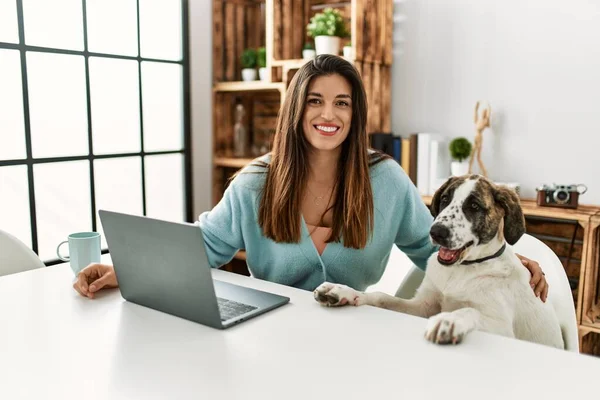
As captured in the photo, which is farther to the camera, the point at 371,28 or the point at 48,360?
the point at 371,28

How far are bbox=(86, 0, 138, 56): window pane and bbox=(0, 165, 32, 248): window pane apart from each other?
2.39 feet

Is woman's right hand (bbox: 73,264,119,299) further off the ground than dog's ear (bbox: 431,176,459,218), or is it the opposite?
dog's ear (bbox: 431,176,459,218)

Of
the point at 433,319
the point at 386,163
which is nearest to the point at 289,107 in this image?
the point at 386,163

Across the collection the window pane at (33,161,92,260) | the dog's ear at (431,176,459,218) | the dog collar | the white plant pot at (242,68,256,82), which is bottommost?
the window pane at (33,161,92,260)

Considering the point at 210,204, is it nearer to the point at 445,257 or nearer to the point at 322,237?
the point at 322,237

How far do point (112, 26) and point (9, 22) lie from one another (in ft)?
1.73

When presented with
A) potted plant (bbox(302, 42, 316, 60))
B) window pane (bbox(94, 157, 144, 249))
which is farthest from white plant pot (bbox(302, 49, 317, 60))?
window pane (bbox(94, 157, 144, 249))

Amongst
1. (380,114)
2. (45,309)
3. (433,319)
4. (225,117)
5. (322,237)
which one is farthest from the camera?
(225,117)

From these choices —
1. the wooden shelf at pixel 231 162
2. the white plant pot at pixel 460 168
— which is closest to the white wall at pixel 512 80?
the white plant pot at pixel 460 168

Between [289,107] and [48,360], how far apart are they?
0.97 metres

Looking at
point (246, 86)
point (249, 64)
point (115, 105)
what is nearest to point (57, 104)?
point (115, 105)

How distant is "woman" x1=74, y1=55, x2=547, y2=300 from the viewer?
162cm

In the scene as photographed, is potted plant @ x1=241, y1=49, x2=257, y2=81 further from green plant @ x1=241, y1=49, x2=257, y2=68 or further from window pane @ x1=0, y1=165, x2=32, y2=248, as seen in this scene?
window pane @ x1=0, y1=165, x2=32, y2=248

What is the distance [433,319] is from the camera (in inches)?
43.2
